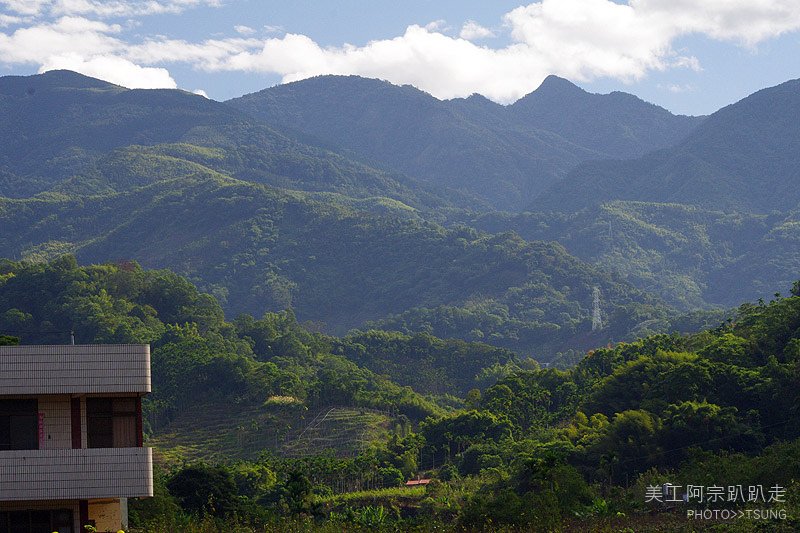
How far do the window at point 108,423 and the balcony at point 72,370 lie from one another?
0.84 metres

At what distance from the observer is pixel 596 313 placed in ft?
563

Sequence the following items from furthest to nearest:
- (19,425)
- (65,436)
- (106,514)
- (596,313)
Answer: (596,313), (106,514), (65,436), (19,425)

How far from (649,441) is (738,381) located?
5724 mm

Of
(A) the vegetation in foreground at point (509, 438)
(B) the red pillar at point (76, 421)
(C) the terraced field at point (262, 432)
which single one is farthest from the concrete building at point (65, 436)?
(C) the terraced field at point (262, 432)

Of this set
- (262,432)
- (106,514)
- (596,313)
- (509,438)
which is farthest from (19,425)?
(596,313)

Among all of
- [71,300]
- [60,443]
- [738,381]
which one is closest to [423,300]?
[71,300]

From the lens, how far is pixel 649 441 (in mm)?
53969

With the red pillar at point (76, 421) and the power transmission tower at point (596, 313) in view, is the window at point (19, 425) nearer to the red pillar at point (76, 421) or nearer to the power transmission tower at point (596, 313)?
the red pillar at point (76, 421)

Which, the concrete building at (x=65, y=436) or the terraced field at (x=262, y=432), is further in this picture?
the terraced field at (x=262, y=432)

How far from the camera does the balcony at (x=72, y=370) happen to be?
23.3 m

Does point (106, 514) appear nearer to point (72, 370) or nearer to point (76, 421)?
point (76, 421)

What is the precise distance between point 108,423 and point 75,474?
128 cm

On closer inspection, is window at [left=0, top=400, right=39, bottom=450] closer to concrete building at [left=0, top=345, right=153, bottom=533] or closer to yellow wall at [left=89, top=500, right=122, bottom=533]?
concrete building at [left=0, top=345, right=153, bottom=533]

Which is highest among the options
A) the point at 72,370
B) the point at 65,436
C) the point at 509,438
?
the point at 72,370
